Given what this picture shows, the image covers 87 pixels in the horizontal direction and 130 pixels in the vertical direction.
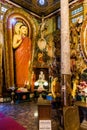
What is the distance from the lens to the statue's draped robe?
30.4 ft

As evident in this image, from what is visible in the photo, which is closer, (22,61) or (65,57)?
(65,57)

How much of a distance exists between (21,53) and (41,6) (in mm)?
3599

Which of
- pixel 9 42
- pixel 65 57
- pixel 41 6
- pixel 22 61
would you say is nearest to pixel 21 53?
pixel 22 61

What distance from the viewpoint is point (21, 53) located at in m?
9.39

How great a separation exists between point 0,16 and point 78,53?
4.18 m

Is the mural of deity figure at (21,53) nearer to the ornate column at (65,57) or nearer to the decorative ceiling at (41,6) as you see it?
the decorative ceiling at (41,6)

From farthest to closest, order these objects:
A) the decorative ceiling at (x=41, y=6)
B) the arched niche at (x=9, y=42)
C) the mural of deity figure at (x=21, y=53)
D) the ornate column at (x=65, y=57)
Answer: the decorative ceiling at (x=41, y=6), the mural of deity figure at (x=21, y=53), the arched niche at (x=9, y=42), the ornate column at (x=65, y=57)

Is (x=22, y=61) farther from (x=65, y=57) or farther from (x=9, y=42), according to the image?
(x=65, y=57)

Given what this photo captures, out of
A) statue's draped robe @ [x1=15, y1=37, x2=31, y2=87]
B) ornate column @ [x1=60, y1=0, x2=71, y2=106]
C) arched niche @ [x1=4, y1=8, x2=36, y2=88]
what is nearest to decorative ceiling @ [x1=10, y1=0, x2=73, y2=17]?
arched niche @ [x1=4, y1=8, x2=36, y2=88]

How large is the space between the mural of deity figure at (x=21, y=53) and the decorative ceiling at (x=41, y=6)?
5.07 ft

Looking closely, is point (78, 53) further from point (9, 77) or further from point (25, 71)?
point (9, 77)

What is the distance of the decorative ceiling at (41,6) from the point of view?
10425mm

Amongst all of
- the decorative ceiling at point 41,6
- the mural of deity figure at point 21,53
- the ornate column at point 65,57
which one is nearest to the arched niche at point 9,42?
the mural of deity figure at point 21,53

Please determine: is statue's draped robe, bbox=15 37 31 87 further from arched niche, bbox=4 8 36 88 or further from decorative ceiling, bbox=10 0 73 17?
decorative ceiling, bbox=10 0 73 17
